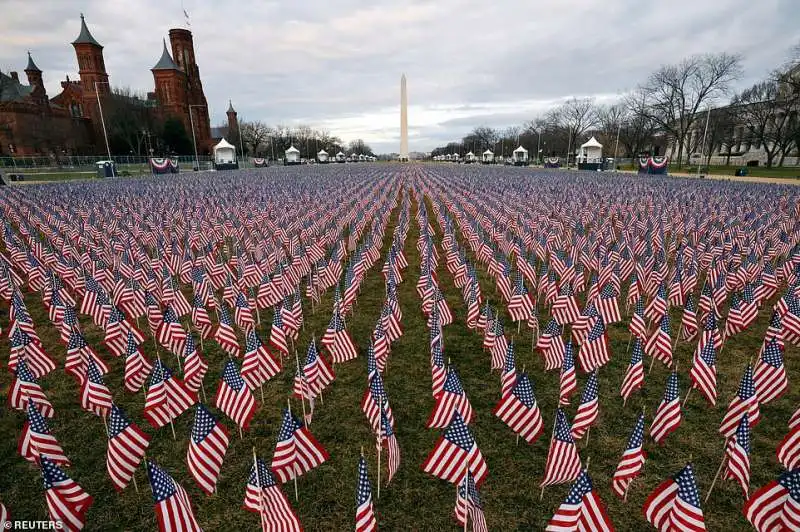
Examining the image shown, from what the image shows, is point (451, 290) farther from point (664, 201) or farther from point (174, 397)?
point (664, 201)

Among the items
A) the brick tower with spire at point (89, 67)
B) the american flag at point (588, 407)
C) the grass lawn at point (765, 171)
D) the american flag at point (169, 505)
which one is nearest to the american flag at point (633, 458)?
the american flag at point (588, 407)

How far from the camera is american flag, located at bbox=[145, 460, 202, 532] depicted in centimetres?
398

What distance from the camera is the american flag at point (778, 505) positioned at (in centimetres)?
402

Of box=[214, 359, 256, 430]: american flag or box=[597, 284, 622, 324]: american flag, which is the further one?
box=[597, 284, 622, 324]: american flag

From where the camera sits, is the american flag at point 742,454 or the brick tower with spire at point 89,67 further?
the brick tower with spire at point 89,67

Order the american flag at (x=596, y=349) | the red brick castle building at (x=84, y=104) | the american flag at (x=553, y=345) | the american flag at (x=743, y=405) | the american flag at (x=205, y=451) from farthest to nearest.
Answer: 1. the red brick castle building at (x=84, y=104)
2. the american flag at (x=553, y=345)
3. the american flag at (x=596, y=349)
4. the american flag at (x=743, y=405)
5. the american flag at (x=205, y=451)

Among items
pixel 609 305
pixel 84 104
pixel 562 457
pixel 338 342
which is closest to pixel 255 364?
pixel 338 342

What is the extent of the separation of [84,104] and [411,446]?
375 ft

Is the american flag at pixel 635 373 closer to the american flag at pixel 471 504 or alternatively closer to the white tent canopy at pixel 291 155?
the american flag at pixel 471 504

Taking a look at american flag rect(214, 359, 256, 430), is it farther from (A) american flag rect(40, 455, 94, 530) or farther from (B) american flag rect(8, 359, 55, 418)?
(B) american flag rect(8, 359, 55, 418)

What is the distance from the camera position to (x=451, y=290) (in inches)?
536

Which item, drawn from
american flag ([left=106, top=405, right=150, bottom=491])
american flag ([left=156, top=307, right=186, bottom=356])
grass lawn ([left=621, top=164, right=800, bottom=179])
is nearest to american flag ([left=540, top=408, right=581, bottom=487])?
american flag ([left=106, top=405, right=150, bottom=491])

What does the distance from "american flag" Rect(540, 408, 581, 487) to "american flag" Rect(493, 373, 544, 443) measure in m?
0.84

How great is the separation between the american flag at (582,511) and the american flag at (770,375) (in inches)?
190
